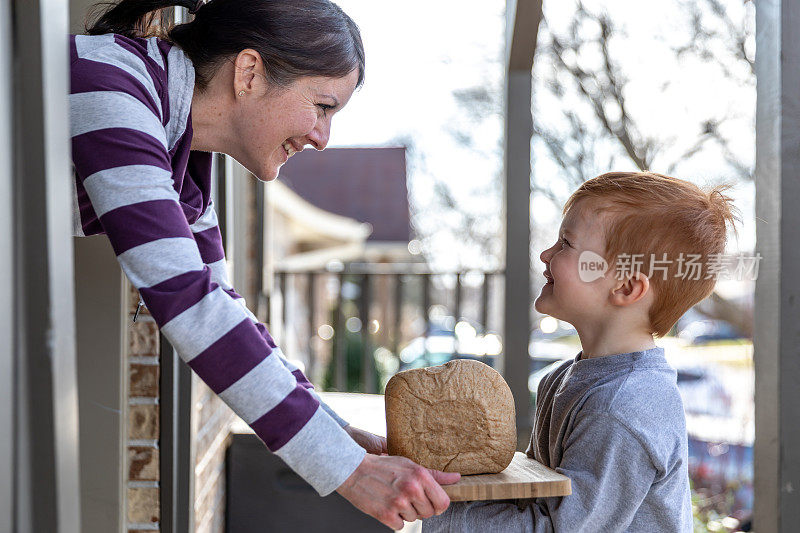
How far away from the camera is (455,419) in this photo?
3.84 feet

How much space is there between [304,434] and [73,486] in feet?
1.10

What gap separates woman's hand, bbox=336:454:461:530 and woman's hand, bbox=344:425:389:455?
0.37m

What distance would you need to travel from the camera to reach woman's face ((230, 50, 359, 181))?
1304mm

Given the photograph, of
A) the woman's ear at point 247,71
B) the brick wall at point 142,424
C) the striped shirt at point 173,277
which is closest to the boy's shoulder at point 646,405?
the striped shirt at point 173,277

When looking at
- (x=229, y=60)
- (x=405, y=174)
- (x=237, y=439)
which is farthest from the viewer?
(x=405, y=174)

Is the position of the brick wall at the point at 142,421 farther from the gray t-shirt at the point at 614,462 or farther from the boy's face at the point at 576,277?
the boy's face at the point at 576,277

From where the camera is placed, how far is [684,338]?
5.38 m

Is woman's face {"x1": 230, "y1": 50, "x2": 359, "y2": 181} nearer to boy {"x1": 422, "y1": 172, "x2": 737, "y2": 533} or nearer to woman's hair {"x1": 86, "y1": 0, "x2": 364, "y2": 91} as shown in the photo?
woman's hair {"x1": 86, "y1": 0, "x2": 364, "y2": 91}

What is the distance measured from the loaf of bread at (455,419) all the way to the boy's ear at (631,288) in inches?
11.1

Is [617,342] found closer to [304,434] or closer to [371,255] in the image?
[304,434]

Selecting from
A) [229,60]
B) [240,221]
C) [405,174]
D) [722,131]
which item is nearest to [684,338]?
[722,131]

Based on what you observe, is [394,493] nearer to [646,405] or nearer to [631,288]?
[646,405]

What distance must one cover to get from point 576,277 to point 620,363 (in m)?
0.17

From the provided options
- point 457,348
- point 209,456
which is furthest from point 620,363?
point 457,348
